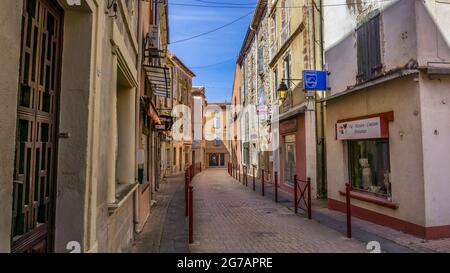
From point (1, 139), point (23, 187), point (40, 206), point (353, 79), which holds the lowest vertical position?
point (40, 206)

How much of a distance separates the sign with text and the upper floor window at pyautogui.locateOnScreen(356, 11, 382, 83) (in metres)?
1.06

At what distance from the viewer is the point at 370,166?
769 centimetres

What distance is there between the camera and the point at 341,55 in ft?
28.3

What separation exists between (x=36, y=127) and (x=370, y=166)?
24.3 feet

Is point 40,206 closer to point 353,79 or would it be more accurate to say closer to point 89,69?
point 89,69

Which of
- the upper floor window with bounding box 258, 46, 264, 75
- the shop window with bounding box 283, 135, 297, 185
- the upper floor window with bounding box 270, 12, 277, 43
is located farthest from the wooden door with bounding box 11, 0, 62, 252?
the upper floor window with bounding box 258, 46, 264, 75

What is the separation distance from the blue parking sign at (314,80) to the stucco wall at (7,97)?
8.35 metres

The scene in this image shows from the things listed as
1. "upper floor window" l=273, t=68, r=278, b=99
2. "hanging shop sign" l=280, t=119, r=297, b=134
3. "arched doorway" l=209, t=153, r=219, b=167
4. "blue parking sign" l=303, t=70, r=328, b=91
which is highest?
"upper floor window" l=273, t=68, r=278, b=99

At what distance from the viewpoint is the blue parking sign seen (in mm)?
9227

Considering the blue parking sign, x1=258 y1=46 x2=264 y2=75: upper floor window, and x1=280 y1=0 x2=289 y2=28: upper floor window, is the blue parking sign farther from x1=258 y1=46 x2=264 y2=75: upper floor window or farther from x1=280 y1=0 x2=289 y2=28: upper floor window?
x1=258 y1=46 x2=264 y2=75: upper floor window

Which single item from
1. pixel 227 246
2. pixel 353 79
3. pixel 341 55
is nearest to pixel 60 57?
pixel 227 246

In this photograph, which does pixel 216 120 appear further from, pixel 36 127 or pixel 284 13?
pixel 36 127

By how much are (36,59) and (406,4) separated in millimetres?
6623
